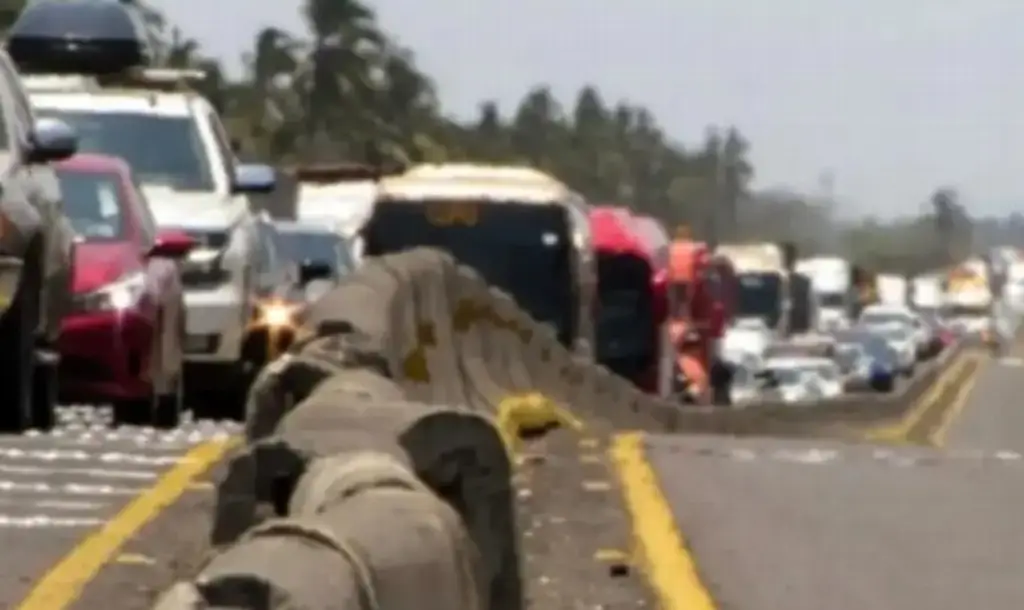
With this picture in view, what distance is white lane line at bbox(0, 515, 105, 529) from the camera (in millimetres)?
12805

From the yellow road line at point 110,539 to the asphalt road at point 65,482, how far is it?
0.05 meters

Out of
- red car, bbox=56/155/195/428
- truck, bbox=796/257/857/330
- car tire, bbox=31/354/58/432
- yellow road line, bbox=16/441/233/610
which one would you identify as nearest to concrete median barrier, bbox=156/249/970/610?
yellow road line, bbox=16/441/233/610

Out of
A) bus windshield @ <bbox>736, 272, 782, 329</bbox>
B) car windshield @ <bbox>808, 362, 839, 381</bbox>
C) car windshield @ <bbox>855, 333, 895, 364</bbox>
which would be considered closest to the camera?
car windshield @ <bbox>808, 362, 839, 381</bbox>

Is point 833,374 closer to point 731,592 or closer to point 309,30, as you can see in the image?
point 309,30

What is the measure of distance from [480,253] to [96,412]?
15817 mm

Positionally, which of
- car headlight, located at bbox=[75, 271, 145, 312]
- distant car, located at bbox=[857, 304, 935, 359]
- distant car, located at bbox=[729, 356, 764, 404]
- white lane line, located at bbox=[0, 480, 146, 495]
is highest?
car headlight, located at bbox=[75, 271, 145, 312]

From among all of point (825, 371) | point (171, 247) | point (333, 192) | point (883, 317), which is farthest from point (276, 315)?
point (883, 317)

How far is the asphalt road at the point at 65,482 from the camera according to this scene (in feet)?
38.8

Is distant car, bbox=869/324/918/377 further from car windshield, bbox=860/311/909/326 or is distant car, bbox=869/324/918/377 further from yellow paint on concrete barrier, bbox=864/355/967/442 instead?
yellow paint on concrete barrier, bbox=864/355/967/442

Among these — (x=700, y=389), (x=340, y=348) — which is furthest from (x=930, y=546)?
(x=700, y=389)

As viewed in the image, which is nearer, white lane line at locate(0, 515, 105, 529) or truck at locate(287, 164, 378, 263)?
white lane line at locate(0, 515, 105, 529)

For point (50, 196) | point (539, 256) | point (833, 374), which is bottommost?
point (833, 374)

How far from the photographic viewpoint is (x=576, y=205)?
123ft

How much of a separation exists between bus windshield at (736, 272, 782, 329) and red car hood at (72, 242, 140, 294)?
85.9 m
